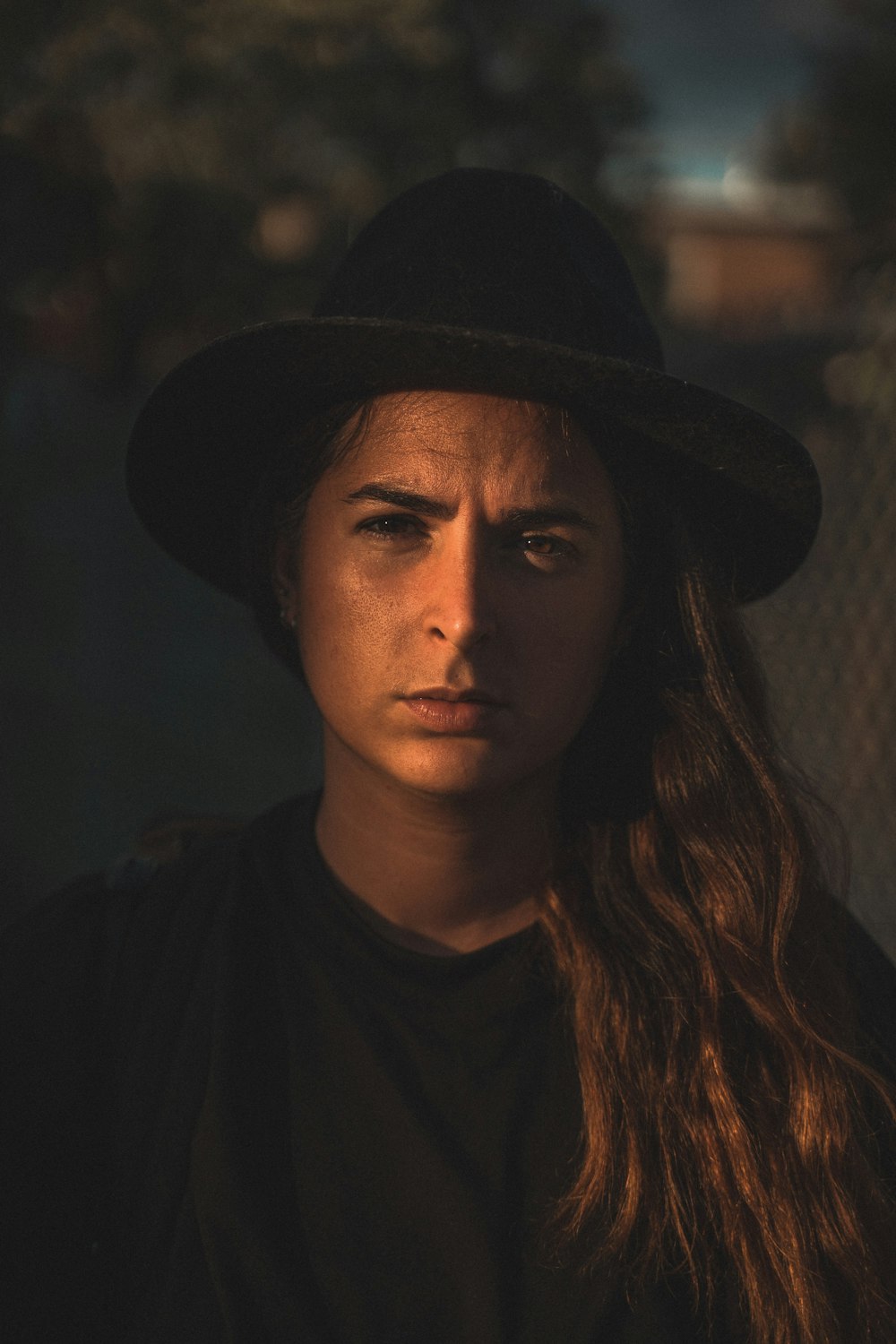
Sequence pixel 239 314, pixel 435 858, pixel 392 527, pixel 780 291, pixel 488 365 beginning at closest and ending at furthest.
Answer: pixel 488 365, pixel 392 527, pixel 435 858, pixel 239 314, pixel 780 291

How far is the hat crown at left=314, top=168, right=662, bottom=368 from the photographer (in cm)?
183

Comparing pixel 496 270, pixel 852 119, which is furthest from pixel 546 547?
pixel 852 119

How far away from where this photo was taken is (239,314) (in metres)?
5.70

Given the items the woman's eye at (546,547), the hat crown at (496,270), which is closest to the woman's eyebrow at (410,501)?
the woman's eye at (546,547)

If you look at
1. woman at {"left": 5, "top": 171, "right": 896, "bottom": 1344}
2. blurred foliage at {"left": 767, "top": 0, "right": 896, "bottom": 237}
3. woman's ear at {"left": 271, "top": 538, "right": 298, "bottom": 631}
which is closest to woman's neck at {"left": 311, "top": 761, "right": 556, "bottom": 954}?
woman at {"left": 5, "top": 171, "right": 896, "bottom": 1344}

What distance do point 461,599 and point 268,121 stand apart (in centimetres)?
479

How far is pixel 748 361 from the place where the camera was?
4973 mm

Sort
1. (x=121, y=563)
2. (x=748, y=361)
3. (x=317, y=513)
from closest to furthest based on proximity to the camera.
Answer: (x=317, y=513)
(x=121, y=563)
(x=748, y=361)

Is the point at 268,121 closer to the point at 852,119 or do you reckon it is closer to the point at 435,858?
the point at 852,119

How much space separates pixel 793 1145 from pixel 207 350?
145cm

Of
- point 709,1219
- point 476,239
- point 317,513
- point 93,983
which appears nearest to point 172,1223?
point 93,983

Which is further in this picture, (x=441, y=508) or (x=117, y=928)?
(x=117, y=928)

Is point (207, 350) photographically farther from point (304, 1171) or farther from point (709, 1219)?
point (709, 1219)

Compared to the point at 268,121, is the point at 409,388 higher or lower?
lower
